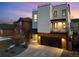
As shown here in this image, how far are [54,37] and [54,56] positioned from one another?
314 mm

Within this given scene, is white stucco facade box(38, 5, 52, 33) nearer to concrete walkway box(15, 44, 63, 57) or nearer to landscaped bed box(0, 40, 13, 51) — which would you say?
concrete walkway box(15, 44, 63, 57)

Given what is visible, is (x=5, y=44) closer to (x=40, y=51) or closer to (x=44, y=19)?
(x=40, y=51)

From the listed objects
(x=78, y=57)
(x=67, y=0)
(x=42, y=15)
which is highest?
(x=67, y=0)

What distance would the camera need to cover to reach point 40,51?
9.05ft

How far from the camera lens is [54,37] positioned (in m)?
2.74

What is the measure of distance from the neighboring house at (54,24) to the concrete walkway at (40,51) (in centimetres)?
8

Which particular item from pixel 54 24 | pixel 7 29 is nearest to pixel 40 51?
pixel 54 24

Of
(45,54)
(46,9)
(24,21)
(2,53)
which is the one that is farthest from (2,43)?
(46,9)

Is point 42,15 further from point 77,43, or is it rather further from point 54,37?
point 77,43

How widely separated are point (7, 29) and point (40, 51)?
0.67 metres

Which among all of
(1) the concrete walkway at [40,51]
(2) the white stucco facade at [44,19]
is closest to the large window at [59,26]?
(2) the white stucco facade at [44,19]

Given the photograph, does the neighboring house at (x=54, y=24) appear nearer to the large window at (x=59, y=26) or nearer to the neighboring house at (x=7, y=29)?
the large window at (x=59, y=26)

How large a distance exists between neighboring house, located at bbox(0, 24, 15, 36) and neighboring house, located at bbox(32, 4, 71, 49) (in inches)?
16.3

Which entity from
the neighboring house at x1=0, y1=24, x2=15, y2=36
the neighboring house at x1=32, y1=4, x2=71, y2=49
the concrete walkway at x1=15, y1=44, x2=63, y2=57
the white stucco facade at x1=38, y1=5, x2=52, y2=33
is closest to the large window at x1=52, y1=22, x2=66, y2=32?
the neighboring house at x1=32, y1=4, x2=71, y2=49
